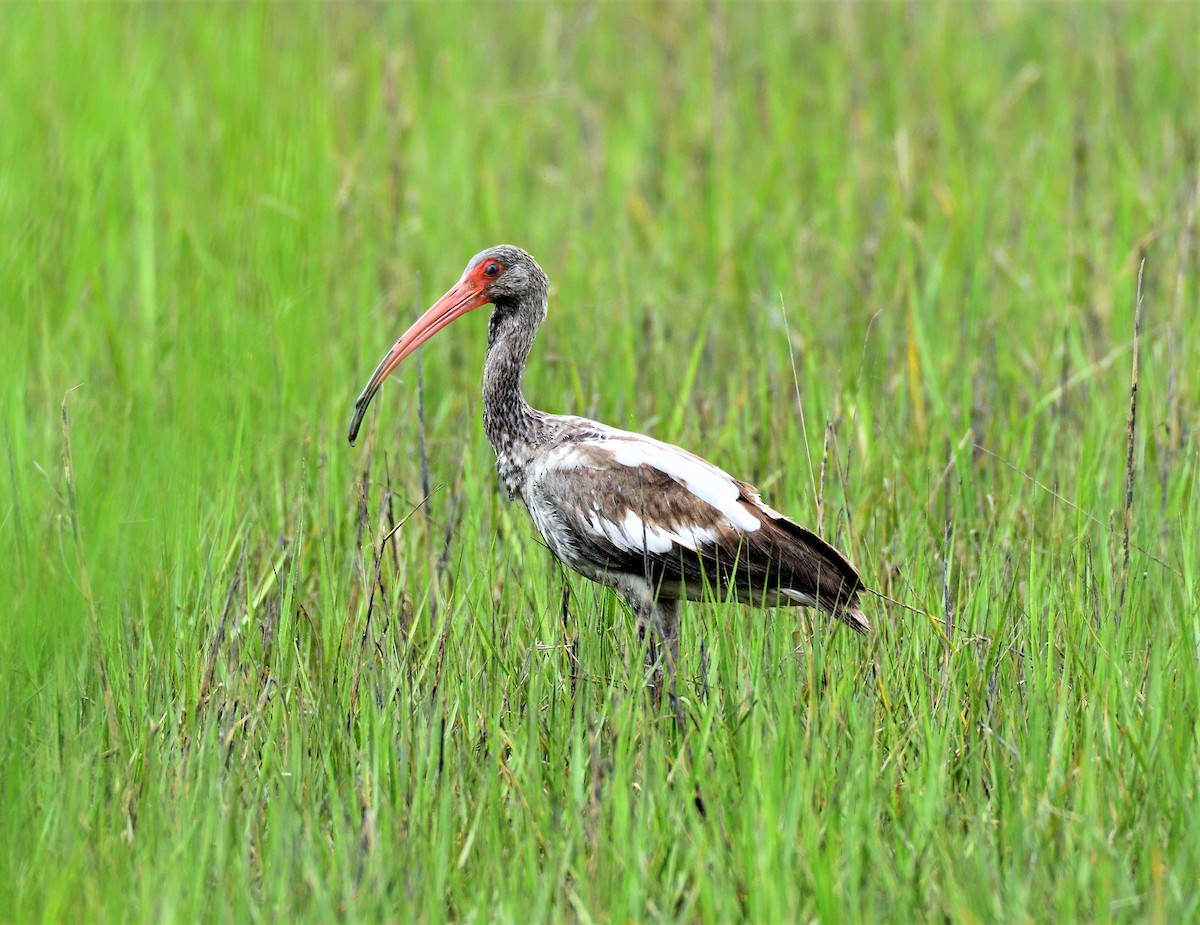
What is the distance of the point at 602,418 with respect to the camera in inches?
209

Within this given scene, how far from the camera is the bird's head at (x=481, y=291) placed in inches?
171

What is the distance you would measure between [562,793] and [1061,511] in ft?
6.49

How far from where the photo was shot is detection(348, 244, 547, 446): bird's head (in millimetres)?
4348

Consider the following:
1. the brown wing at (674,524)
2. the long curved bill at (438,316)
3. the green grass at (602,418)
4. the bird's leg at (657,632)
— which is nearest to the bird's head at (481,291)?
the long curved bill at (438,316)

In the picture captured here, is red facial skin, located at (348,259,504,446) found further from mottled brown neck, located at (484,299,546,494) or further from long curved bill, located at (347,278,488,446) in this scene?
mottled brown neck, located at (484,299,546,494)

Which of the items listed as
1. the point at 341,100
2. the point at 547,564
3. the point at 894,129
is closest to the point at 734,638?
the point at 547,564

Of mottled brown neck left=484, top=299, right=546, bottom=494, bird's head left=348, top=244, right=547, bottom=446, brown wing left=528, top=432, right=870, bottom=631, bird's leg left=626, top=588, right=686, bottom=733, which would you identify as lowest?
bird's leg left=626, top=588, right=686, bottom=733

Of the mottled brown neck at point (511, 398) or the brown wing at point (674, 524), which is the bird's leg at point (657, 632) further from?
the mottled brown neck at point (511, 398)

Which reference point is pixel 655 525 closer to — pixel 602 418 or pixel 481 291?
pixel 481 291

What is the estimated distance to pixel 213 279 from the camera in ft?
18.3

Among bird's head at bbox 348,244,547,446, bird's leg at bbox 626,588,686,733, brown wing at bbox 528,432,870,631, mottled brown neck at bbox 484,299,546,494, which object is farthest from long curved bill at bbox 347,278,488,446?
bird's leg at bbox 626,588,686,733

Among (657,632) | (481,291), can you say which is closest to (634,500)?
(657,632)

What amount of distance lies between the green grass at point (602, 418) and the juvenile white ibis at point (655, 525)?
127 millimetres

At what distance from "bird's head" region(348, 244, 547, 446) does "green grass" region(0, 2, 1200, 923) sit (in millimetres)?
296
